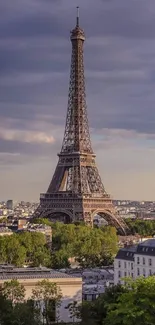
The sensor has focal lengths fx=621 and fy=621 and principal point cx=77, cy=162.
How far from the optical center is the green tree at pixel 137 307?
100ft

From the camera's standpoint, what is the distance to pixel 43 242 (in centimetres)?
8562

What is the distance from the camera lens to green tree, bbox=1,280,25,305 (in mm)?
37469

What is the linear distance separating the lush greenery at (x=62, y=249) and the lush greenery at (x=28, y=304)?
3103 cm

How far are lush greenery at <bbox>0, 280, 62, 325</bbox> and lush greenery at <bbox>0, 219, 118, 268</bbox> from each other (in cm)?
3103

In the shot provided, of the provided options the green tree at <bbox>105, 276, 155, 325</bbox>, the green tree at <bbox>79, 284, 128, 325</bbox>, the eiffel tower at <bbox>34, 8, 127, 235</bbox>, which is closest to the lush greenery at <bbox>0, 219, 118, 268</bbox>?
the eiffel tower at <bbox>34, 8, 127, 235</bbox>

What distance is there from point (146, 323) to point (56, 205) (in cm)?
7941

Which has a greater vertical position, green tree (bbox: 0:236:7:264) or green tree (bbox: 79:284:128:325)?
green tree (bbox: 0:236:7:264)

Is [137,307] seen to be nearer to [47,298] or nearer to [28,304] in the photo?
[47,298]

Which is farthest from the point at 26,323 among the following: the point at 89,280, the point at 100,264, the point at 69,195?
the point at 69,195

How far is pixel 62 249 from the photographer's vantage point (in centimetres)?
8006

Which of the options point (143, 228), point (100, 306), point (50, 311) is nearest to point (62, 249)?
point (50, 311)

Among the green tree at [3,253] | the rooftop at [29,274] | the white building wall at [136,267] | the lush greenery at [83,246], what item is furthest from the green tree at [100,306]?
the green tree at [3,253]

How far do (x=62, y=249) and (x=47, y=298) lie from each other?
42.2 m

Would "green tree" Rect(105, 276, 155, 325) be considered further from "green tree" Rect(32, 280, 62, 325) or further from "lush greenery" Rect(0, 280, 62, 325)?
"green tree" Rect(32, 280, 62, 325)
